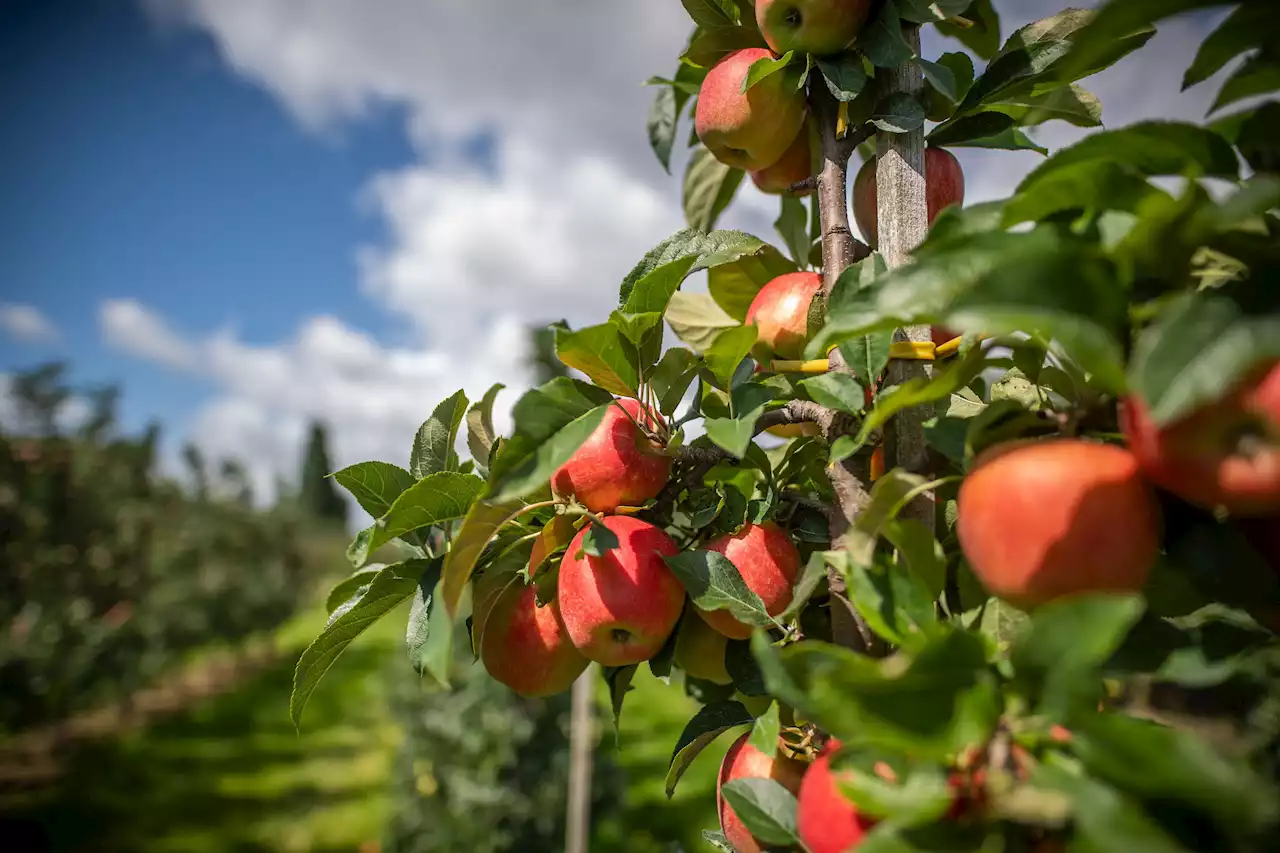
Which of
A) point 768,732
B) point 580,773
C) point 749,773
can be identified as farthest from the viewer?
point 580,773

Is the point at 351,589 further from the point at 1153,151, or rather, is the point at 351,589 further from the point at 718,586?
the point at 1153,151

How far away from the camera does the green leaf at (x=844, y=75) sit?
77cm

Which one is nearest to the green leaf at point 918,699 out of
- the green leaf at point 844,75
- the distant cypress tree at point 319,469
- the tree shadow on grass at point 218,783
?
the green leaf at point 844,75

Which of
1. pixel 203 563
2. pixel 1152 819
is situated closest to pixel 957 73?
pixel 1152 819

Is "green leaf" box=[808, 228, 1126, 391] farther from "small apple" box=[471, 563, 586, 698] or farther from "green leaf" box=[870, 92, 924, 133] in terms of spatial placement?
"small apple" box=[471, 563, 586, 698]

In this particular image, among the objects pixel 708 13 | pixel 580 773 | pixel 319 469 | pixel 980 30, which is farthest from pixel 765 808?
pixel 319 469

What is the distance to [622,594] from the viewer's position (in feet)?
2.40

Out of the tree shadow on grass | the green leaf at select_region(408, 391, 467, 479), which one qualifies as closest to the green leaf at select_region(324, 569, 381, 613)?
the green leaf at select_region(408, 391, 467, 479)

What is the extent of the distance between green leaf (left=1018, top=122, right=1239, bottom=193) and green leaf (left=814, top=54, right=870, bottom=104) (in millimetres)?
345

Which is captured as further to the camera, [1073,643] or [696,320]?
[696,320]

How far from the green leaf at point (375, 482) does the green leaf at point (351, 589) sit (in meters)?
0.06

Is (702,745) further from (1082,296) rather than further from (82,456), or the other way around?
(82,456)

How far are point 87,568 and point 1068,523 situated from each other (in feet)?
27.6

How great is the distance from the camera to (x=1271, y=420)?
15.2 inches
